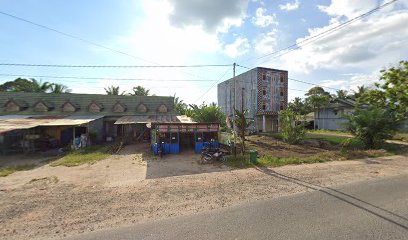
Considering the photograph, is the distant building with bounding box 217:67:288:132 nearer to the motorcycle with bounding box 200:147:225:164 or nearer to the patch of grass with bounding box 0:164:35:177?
the motorcycle with bounding box 200:147:225:164

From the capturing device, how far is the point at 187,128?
54.5 ft

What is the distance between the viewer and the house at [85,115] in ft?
66.7

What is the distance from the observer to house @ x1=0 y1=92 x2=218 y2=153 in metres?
20.3

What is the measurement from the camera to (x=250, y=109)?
3550 centimetres

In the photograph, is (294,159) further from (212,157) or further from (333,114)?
(333,114)

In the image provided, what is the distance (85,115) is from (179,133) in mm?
15571

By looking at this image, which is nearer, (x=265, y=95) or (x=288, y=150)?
(x=288, y=150)

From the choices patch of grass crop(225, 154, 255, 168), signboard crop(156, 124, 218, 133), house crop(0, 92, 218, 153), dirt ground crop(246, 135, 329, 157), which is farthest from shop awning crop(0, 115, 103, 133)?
dirt ground crop(246, 135, 329, 157)

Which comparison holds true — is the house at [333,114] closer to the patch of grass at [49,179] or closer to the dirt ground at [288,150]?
the dirt ground at [288,150]

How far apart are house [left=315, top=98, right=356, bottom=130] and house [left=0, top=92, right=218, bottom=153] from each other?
1017 inches

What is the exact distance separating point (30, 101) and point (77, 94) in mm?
5623

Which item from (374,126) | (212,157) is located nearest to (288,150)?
(374,126)

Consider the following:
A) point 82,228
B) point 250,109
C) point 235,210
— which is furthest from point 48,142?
point 250,109

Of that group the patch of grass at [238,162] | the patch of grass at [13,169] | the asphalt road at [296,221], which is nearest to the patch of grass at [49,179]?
the patch of grass at [13,169]
